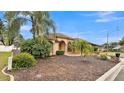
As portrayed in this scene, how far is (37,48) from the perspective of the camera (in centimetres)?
738

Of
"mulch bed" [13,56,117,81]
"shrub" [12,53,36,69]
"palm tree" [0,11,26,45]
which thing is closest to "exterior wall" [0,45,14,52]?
"palm tree" [0,11,26,45]

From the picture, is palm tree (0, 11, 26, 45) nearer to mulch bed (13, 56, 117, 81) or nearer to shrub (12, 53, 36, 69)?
shrub (12, 53, 36, 69)

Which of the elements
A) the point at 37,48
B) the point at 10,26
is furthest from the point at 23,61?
the point at 10,26

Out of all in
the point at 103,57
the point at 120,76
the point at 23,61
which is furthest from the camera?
the point at 103,57

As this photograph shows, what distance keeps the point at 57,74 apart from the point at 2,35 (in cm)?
167

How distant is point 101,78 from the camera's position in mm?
7176

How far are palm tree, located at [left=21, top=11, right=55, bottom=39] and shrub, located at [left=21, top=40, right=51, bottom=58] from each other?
18cm

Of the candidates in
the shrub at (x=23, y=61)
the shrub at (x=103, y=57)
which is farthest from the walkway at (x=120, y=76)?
the shrub at (x=23, y=61)

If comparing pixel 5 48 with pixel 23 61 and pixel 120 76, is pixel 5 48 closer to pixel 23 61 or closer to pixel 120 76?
pixel 23 61

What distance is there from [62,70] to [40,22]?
134 cm

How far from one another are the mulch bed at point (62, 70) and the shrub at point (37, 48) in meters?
0.16
